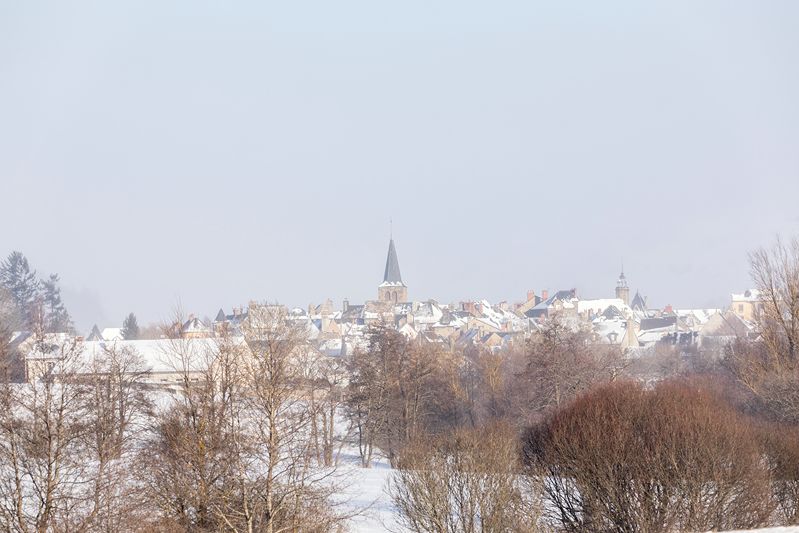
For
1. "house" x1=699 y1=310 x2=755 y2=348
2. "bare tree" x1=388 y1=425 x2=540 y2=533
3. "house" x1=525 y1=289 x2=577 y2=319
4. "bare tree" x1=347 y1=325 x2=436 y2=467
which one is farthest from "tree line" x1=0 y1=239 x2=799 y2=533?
"house" x1=525 y1=289 x2=577 y2=319

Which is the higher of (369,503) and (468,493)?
(468,493)

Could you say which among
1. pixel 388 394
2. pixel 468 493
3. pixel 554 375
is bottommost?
pixel 468 493

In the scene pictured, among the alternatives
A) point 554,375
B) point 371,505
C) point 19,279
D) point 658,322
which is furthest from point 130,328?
point 371,505

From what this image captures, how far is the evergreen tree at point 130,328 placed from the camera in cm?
12966

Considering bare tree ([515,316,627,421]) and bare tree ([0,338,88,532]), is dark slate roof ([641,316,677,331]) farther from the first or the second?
bare tree ([0,338,88,532])

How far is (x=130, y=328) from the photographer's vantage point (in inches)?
5162

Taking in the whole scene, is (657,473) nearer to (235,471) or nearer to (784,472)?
(784,472)

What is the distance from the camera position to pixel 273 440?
19.9 metres

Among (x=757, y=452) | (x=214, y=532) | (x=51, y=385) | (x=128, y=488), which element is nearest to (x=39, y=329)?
(x=51, y=385)

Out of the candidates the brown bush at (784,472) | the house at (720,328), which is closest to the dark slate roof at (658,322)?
the house at (720,328)

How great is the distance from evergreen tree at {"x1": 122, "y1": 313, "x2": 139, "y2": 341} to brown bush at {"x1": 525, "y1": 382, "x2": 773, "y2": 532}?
106715 mm

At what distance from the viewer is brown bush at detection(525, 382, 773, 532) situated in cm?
2619

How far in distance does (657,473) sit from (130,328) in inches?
4392

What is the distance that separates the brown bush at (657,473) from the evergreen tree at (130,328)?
10672 cm
